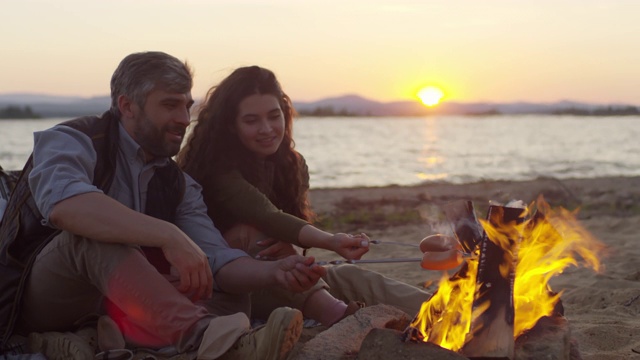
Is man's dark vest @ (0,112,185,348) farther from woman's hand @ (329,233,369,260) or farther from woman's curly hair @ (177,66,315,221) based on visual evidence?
woman's hand @ (329,233,369,260)

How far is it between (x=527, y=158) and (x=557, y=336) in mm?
21442

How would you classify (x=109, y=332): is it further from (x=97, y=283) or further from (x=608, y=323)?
(x=608, y=323)

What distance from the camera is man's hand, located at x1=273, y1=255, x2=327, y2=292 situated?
343cm

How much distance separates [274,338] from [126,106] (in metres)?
1.47

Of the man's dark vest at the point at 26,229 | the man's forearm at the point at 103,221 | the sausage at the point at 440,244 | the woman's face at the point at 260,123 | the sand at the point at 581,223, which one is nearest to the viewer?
the man's forearm at the point at 103,221

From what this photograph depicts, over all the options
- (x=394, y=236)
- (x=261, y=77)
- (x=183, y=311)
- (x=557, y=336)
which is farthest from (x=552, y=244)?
(x=394, y=236)

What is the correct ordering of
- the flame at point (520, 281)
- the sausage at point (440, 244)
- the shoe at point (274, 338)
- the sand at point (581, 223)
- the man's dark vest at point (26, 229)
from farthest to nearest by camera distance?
the sand at point (581, 223)
the sausage at point (440, 244)
the man's dark vest at point (26, 229)
the flame at point (520, 281)
the shoe at point (274, 338)

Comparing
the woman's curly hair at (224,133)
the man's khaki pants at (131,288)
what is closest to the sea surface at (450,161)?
the woman's curly hair at (224,133)

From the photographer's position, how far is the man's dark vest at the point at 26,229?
11.1ft

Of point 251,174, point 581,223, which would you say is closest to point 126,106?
point 251,174

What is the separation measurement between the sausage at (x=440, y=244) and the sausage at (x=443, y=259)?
50mm

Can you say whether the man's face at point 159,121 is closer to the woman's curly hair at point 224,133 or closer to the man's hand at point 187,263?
the woman's curly hair at point 224,133

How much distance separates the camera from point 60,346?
3406 mm

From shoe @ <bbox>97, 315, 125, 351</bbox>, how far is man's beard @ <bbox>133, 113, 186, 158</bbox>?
84 cm
